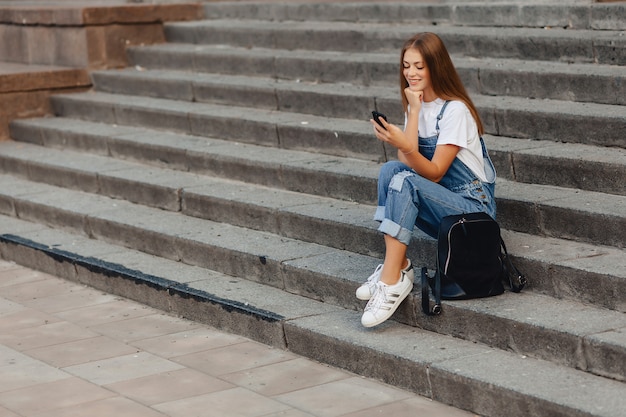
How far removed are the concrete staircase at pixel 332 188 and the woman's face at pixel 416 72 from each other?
0.87 m

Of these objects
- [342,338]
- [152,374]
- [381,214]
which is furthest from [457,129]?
[152,374]

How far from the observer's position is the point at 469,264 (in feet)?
Result: 17.1

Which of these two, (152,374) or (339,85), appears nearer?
(152,374)

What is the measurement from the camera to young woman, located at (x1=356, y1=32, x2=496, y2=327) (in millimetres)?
5277

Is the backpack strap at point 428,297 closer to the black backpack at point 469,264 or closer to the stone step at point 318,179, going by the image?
the black backpack at point 469,264

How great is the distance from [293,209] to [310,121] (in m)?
1.36

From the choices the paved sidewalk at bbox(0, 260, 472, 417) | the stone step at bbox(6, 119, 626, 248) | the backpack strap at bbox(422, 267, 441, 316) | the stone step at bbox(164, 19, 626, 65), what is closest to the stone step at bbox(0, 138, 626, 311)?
the stone step at bbox(6, 119, 626, 248)

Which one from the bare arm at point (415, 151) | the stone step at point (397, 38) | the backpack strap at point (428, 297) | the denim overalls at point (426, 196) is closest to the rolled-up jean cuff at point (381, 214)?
the denim overalls at point (426, 196)

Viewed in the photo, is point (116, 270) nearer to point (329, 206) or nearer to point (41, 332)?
point (41, 332)

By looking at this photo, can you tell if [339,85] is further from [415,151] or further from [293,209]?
[415,151]

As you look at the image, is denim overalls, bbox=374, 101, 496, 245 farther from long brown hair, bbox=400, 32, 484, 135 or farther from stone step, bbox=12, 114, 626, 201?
stone step, bbox=12, 114, 626, 201

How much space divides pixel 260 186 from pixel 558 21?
2.42 m

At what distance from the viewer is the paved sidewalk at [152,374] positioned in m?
5.04

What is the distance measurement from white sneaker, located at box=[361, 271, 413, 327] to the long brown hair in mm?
863
